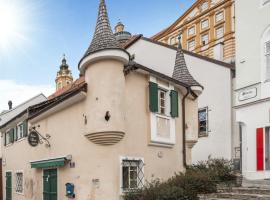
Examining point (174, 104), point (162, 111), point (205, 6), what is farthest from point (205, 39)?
point (162, 111)

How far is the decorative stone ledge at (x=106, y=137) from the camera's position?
11.4 metres

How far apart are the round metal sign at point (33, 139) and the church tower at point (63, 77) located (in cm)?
6080

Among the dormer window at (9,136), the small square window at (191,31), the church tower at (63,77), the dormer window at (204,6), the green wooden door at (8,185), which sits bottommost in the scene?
the green wooden door at (8,185)

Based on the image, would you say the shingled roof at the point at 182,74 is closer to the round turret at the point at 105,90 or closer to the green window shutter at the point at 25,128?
the round turret at the point at 105,90

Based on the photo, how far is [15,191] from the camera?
1978cm

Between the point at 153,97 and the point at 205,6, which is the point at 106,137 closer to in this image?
the point at 153,97

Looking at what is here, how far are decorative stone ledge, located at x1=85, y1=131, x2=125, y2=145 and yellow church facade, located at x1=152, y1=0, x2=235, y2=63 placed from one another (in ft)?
101

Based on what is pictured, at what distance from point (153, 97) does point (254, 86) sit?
5279 millimetres

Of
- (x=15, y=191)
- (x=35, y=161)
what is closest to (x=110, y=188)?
(x=35, y=161)

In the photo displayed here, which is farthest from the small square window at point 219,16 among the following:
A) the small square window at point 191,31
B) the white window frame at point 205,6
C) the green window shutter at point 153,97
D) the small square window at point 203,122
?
the green window shutter at point 153,97

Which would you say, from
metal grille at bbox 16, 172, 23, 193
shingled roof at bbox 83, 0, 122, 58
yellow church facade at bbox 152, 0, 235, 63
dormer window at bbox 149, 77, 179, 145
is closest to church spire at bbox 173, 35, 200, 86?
dormer window at bbox 149, 77, 179, 145

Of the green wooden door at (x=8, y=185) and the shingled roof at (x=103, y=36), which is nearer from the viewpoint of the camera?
the shingled roof at (x=103, y=36)

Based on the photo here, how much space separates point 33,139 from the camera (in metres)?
14.6

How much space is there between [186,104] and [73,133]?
537 centimetres
